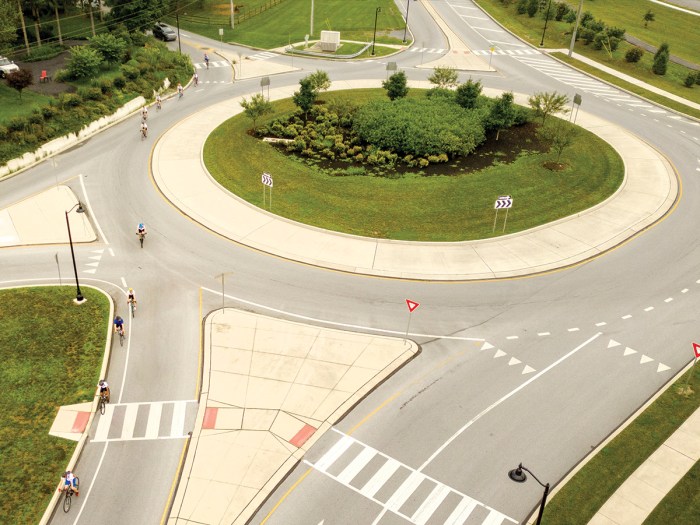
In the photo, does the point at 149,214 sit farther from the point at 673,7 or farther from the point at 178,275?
the point at 673,7

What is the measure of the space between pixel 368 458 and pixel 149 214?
23.8m

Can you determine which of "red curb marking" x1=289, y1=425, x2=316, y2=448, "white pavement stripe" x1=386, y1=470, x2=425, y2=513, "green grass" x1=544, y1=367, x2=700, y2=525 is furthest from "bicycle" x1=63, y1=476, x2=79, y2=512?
"green grass" x1=544, y1=367, x2=700, y2=525

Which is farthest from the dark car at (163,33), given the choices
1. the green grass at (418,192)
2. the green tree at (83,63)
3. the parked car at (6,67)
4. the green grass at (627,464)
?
the green grass at (627,464)

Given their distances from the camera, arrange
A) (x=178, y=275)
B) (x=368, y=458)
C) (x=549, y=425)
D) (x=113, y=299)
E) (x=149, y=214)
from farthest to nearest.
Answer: (x=149, y=214) → (x=178, y=275) → (x=113, y=299) → (x=549, y=425) → (x=368, y=458)

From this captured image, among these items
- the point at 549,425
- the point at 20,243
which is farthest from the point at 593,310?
the point at 20,243

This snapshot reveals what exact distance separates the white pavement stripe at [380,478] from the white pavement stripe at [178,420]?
7.70m

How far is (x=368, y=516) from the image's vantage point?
21.1m

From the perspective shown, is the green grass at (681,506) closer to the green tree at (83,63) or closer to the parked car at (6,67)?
the green tree at (83,63)

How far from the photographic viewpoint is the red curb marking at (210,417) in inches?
965

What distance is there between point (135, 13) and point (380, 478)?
2752 inches

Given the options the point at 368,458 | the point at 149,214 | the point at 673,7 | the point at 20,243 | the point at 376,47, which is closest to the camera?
the point at 368,458

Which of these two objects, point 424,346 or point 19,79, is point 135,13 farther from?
point 424,346

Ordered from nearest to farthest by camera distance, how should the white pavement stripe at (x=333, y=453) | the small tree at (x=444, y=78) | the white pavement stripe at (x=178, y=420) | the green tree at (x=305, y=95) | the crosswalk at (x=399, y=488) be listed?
the crosswalk at (x=399, y=488) < the white pavement stripe at (x=333, y=453) < the white pavement stripe at (x=178, y=420) < the green tree at (x=305, y=95) < the small tree at (x=444, y=78)

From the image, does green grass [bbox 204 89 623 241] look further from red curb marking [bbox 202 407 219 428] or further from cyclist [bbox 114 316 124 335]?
red curb marking [bbox 202 407 219 428]
